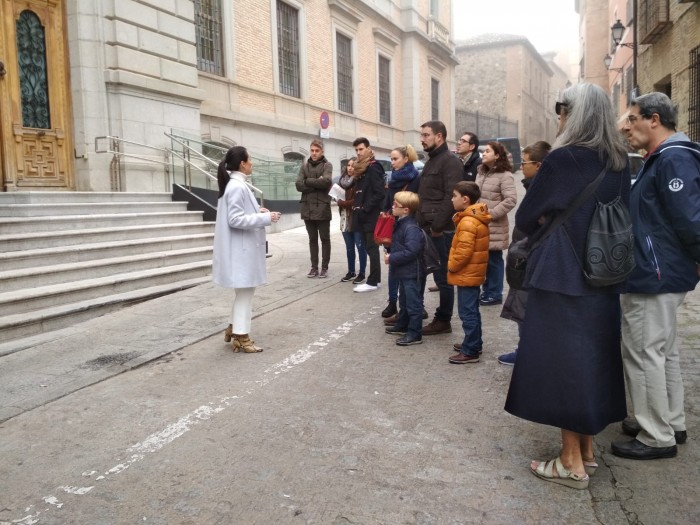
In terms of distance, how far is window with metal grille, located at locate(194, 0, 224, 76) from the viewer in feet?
51.9

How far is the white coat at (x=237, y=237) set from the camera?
5.45m

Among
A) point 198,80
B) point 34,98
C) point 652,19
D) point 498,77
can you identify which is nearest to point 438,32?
point 652,19

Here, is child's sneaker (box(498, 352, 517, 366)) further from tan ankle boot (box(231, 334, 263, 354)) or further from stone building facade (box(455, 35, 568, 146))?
stone building facade (box(455, 35, 568, 146))

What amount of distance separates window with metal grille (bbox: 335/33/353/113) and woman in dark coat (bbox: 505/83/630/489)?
70.6ft

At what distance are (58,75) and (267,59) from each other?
850 cm

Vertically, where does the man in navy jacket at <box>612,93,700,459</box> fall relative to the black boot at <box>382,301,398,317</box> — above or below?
above

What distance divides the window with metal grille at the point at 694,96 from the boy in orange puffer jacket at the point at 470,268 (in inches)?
456

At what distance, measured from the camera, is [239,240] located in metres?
5.56

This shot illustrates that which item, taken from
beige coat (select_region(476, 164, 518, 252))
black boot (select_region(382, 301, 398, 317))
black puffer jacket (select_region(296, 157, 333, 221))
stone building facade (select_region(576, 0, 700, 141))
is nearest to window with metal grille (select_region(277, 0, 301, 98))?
stone building facade (select_region(576, 0, 700, 141))

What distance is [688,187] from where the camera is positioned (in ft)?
10.5

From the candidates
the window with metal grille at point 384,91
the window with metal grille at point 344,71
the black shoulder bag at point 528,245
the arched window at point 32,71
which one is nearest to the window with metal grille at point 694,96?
the window with metal grille at point 344,71

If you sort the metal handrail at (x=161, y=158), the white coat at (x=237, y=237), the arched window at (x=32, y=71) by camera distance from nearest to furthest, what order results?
the white coat at (x=237, y=237) → the arched window at (x=32, y=71) → the metal handrail at (x=161, y=158)

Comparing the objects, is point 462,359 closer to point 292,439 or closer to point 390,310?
point 390,310

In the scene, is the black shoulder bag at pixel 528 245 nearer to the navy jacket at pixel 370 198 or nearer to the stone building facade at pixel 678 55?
the navy jacket at pixel 370 198
